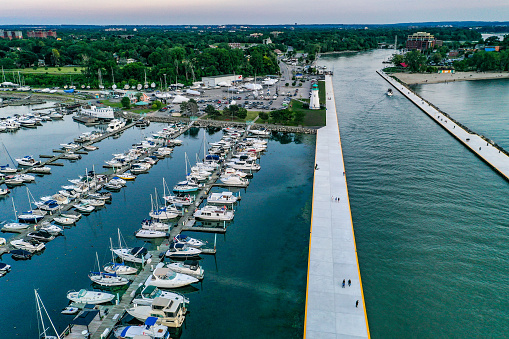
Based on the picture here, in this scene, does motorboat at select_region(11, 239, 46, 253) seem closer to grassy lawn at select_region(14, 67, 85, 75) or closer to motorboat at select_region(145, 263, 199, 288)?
motorboat at select_region(145, 263, 199, 288)

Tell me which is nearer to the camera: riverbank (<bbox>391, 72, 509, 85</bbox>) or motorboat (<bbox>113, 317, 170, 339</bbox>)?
motorboat (<bbox>113, 317, 170, 339</bbox>)

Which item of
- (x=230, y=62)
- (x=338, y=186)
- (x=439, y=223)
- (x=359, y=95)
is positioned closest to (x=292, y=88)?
(x=359, y=95)

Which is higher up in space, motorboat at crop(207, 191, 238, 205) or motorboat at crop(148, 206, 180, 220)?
motorboat at crop(207, 191, 238, 205)

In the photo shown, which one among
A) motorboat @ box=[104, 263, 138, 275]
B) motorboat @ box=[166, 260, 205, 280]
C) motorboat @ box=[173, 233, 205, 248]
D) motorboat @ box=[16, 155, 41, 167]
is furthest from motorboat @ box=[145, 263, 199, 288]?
motorboat @ box=[16, 155, 41, 167]

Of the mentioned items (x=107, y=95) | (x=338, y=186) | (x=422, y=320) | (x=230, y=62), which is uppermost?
(x=230, y=62)

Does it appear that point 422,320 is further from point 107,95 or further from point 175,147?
point 107,95

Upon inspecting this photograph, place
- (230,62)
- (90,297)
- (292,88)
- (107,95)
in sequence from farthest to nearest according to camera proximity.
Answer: (230,62) < (292,88) < (107,95) < (90,297)
